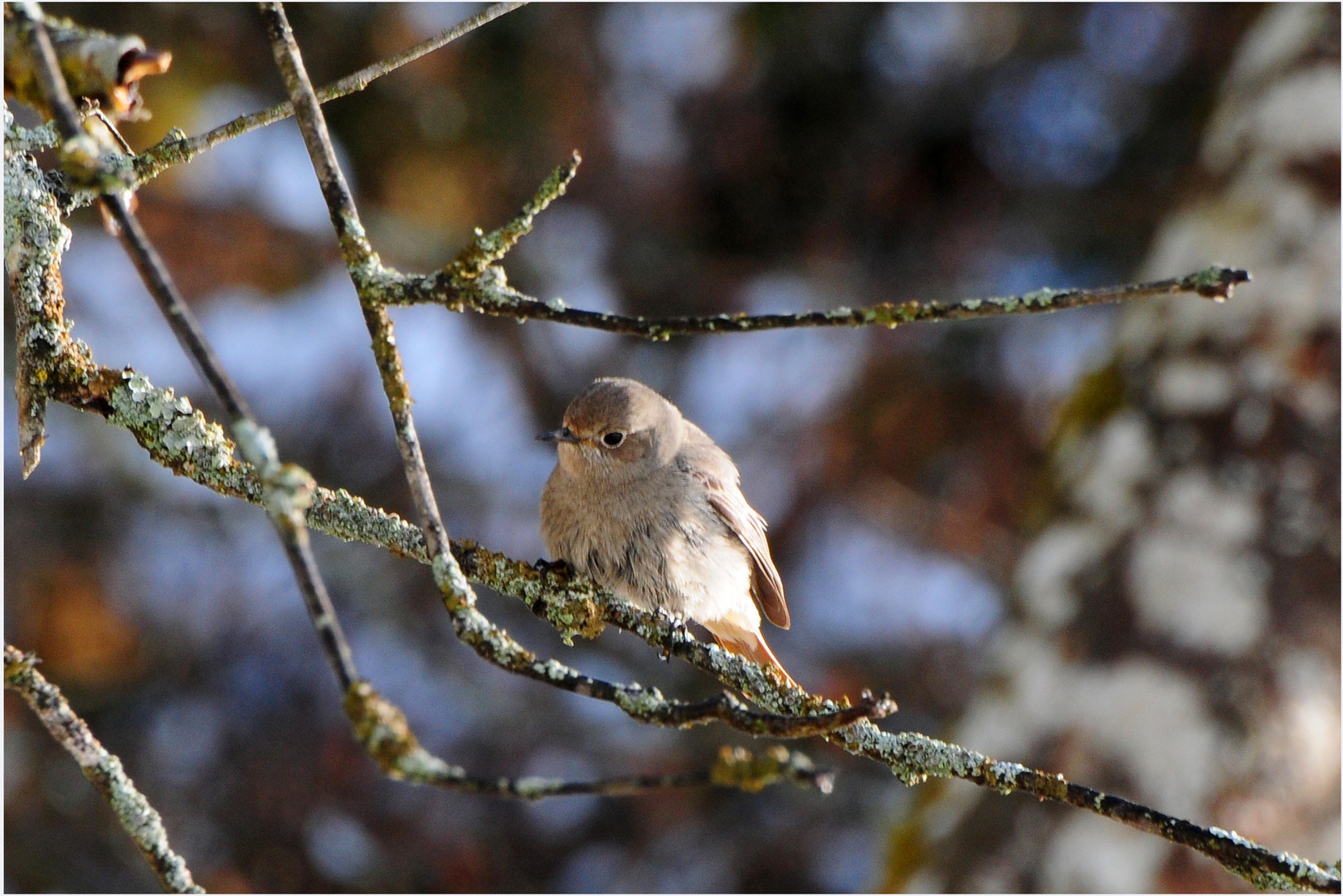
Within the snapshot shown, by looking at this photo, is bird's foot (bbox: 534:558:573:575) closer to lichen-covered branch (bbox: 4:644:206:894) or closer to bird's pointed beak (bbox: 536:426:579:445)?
bird's pointed beak (bbox: 536:426:579:445)

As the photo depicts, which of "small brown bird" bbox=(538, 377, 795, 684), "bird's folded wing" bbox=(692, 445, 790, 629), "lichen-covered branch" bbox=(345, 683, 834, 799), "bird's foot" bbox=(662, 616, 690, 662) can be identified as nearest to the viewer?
"lichen-covered branch" bbox=(345, 683, 834, 799)

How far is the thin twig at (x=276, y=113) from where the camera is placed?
73.3 inches

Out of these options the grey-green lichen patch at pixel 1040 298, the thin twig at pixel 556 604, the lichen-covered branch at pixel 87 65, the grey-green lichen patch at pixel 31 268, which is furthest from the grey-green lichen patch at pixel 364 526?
the grey-green lichen patch at pixel 1040 298

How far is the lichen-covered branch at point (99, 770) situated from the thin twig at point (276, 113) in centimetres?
86

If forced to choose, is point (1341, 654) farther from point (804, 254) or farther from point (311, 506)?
point (804, 254)

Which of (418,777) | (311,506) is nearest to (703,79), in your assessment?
(311,506)

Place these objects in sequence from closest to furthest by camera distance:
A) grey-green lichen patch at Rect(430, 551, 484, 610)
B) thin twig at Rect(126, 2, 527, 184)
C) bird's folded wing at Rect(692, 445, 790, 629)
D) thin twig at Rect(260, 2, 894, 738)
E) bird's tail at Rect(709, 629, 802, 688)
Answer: thin twig at Rect(260, 2, 894, 738), grey-green lichen patch at Rect(430, 551, 484, 610), thin twig at Rect(126, 2, 527, 184), bird's folded wing at Rect(692, 445, 790, 629), bird's tail at Rect(709, 629, 802, 688)

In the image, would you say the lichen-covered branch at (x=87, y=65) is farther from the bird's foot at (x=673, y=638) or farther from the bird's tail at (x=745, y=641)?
the bird's tail at (x=745, y=641)

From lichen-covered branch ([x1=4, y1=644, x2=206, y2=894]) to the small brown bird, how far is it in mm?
2132

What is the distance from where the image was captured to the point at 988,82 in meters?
7.16

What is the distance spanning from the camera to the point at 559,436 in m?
4.05

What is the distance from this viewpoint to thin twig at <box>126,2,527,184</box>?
186 centimetres

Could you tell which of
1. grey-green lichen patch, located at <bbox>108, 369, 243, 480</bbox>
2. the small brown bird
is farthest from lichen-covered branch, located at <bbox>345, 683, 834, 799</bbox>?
the small brown bird

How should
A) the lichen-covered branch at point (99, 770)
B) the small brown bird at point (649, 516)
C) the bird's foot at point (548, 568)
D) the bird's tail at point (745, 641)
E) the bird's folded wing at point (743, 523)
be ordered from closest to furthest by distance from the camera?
the lichen-covered branch at point (99, 770) → the bird's foot at point (548, 568) → the small brown bird at point (649, 516) → the bird's folded wing at point (743, 523) → the bird's tail at point (745, 641)
